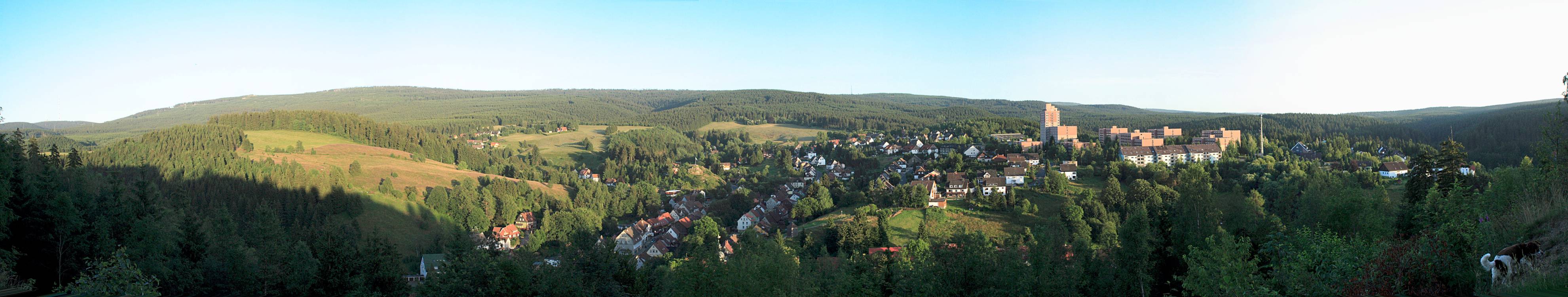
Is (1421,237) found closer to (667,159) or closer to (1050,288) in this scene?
(1050,288)

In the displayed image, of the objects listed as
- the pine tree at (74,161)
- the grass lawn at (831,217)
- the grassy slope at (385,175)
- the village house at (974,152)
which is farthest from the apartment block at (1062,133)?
the pine tree at (74,161)

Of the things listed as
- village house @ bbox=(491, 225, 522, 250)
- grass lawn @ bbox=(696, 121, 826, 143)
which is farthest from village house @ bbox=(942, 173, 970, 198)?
grass lawn @ bbox=(696, 121, 826, 143)

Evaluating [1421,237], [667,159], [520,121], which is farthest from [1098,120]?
[1421,237]

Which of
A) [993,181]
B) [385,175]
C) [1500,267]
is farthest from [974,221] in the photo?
[385,175]

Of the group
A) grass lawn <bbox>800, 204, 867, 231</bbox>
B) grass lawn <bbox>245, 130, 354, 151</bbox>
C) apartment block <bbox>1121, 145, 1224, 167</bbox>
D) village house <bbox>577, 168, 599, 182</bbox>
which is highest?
grass lawn <bbox>245, 130, 354, 151</bbox>

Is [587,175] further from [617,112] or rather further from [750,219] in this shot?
[617,112]

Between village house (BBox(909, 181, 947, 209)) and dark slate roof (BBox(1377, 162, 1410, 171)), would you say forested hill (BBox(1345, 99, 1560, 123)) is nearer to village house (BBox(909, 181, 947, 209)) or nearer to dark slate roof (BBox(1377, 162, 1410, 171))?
dark slate roof (BBox(1377, 162, 1410, 171))
